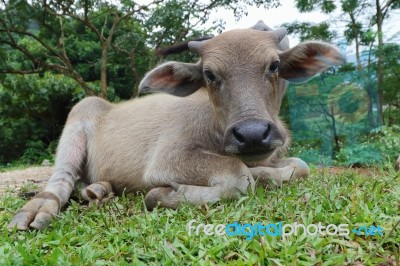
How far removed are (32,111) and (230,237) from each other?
1363 centimetres

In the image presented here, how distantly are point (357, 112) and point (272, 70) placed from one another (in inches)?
204

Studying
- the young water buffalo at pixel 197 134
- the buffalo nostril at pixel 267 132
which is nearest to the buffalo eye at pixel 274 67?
the young water buffalo at pixel 197 134

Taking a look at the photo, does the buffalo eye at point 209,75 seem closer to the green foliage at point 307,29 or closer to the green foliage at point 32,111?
the green foliage at point 307,29

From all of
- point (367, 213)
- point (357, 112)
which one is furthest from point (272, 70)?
point (357, 112)

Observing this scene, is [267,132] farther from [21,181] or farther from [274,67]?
[21,181]

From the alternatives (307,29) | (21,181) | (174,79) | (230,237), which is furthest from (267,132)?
(307,29)

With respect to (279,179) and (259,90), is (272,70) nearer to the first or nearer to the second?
(259,90)

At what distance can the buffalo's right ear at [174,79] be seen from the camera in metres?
3.50

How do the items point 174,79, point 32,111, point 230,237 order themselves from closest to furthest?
1. point 230,237
2. point 174,79
3. point 32,111

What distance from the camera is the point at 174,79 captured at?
11.8ft

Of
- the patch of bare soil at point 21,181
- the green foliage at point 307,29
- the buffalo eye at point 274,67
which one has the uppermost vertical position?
the green foliage at point 307,29

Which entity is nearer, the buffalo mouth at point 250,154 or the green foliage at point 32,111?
the buffalo mouth at point 250,154

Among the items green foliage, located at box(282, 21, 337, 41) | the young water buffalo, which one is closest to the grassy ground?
the young water buffalo

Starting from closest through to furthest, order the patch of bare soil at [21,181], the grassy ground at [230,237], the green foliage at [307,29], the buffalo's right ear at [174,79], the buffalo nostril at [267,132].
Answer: the grassy ground at [230,237], the buffalo nostril at [267,132], the buffalo's right ear at [174,79], the patch of bare soil at [21,181], the green foliage at [307,29]
